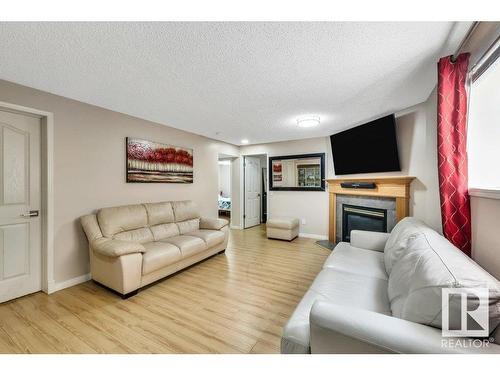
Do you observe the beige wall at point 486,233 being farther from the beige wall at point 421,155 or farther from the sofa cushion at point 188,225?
the sofa cushion at point 188,225

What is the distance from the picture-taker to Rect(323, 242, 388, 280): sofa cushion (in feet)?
6.05

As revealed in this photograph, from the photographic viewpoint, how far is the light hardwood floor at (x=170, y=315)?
5.10 ft

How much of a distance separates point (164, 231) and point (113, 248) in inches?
41.1

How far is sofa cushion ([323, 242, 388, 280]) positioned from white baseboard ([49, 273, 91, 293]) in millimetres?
2940

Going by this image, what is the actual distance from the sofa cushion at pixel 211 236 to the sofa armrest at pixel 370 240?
78.4 inches

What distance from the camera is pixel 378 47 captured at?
1540mm

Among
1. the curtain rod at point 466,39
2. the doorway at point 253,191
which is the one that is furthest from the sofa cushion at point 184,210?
the curtain rod at point 466,39

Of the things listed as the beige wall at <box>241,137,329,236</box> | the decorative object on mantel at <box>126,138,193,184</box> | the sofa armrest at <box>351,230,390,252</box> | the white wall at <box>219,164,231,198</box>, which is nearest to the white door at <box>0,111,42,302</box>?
the decorative object on mantel at <box>126,138,193,184</box>

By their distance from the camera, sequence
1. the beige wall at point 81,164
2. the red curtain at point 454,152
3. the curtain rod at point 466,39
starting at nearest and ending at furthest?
1. the curtain rod at point 466,39
2. the red curtain at point 454,152
3. the beige wall at point 81,164

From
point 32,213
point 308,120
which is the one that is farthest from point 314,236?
point 32,213
